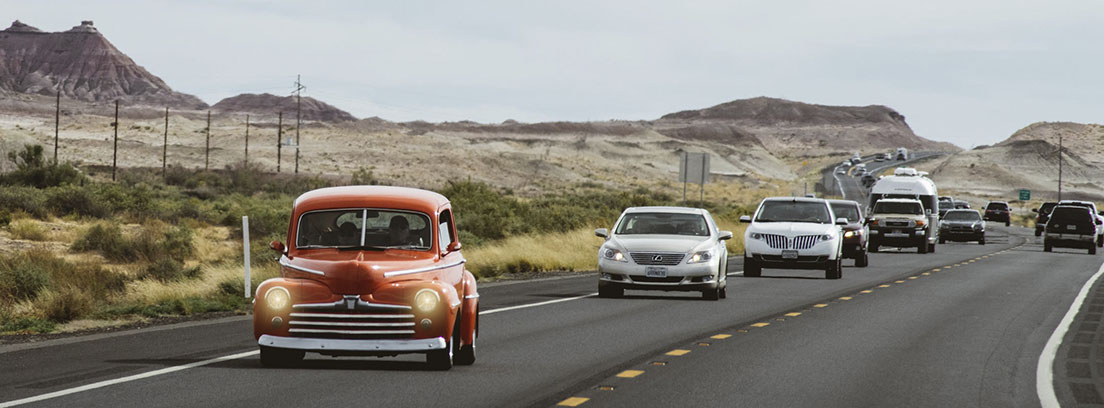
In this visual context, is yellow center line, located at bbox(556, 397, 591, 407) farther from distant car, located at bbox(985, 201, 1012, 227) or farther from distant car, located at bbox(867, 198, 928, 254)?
distant car, located at bbox(985, 201, 1012, 227)

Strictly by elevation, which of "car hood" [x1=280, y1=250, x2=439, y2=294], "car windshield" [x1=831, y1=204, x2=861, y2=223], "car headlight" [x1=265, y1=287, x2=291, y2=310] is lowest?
"car headlight" [x1=265, y1=287, x2=291, y2=310]

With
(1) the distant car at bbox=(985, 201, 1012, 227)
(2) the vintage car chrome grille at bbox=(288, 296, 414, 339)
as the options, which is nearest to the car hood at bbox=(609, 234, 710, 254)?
(2) the vintage car chrome grille at bbox=(288, 296, 414, 339)

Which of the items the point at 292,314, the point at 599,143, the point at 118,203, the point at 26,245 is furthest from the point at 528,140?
the point at 292,314

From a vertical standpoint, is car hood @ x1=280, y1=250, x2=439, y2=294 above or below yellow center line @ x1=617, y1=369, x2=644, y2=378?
above

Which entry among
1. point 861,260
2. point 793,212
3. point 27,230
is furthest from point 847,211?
point 27,230

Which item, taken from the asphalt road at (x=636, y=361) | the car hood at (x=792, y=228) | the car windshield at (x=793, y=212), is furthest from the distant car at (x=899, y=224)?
the asphalt road at (x=636, y=361)

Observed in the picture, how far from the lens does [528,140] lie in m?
179

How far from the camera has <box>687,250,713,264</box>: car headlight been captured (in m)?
20.2

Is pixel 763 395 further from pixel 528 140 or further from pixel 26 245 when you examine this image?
pixel 528 140

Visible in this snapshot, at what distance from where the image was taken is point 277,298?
1094 centimetres

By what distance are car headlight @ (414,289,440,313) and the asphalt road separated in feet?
1.96

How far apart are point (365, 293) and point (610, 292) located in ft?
34.6

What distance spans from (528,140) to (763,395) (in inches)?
6677

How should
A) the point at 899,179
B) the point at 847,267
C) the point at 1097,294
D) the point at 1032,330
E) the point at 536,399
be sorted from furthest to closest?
the point at 899,179 → the point at 847,267 → the point at 1097,294 → the point at 1032,330 → the point at 536,399
